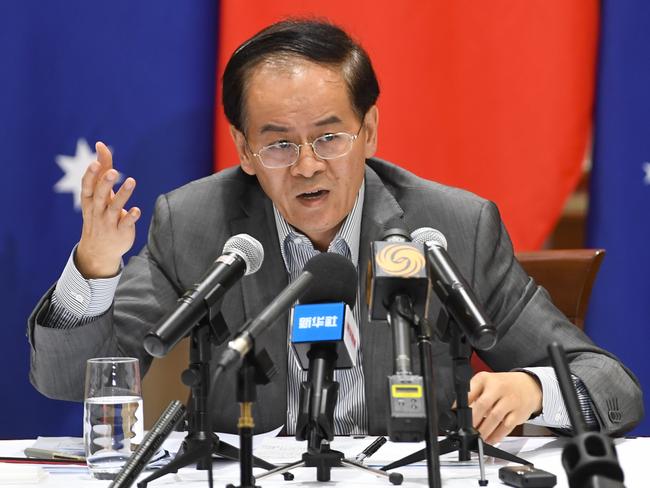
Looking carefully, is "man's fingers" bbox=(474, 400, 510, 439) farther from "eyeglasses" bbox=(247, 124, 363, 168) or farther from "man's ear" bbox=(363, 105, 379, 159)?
"man's ear" bbox=(363, 105, 379, 159)

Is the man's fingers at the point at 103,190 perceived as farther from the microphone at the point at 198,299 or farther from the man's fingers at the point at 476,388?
the man's fingers at the point at 476,388

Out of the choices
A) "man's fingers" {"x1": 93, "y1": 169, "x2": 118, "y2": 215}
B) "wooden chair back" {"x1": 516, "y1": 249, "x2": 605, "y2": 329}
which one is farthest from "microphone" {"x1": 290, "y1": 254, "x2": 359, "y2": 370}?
"wooden chair back" {"x1": 516, "y1": 249, "x2": 605, "y2": 329}

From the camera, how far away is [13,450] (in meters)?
2.01

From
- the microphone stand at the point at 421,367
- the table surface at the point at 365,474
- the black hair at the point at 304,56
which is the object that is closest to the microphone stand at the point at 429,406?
the microphone stand at the point at 421,367

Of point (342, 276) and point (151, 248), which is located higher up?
point (151, 248)

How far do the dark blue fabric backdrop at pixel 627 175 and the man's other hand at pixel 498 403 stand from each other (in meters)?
1.16

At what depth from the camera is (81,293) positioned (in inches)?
85.3

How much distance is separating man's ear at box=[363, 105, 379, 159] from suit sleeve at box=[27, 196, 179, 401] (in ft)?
1.95

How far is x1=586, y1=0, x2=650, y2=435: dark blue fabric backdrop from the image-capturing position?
300 centimetres

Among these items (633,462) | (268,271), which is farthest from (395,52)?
(633,462)

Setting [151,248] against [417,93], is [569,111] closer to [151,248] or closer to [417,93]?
[417,93]

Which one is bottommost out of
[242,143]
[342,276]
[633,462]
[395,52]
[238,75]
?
[633,462]

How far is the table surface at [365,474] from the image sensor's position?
5.37 feet

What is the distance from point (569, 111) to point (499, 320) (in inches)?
37.4
